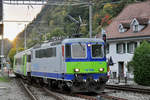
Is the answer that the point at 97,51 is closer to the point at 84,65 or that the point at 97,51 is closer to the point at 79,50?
the point at 79,50

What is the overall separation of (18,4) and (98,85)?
385 inches

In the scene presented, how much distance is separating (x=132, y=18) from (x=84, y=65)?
79.4 ft

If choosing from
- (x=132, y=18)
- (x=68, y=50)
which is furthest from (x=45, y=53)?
(x=132, y=18)

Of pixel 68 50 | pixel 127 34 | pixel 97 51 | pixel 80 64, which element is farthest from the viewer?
pixel 127 34

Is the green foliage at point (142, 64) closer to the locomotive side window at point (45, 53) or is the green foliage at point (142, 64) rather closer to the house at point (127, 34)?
the house at point (127, 34)

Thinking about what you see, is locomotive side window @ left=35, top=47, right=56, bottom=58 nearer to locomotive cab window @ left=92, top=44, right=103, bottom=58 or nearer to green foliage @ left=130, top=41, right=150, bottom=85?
locomotive cab window @ left=92, top=44, right=103, bottom=58

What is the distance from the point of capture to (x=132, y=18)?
39219 millimetres

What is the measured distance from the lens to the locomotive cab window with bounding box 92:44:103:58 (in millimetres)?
16859

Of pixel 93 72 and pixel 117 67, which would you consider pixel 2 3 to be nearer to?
pixel 93 72

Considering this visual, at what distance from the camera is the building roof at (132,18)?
3500 centimetres

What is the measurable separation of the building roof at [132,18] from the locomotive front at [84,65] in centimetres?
1756

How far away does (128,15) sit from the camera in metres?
40.6

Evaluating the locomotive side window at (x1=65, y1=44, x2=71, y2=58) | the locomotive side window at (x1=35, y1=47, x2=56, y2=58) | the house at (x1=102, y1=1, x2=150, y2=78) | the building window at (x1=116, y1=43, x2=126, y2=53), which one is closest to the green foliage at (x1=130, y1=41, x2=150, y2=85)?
the house at (x1=102, y1=1, x2=150, y2=78)

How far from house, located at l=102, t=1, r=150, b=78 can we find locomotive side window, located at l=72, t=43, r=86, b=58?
55.4 ft
